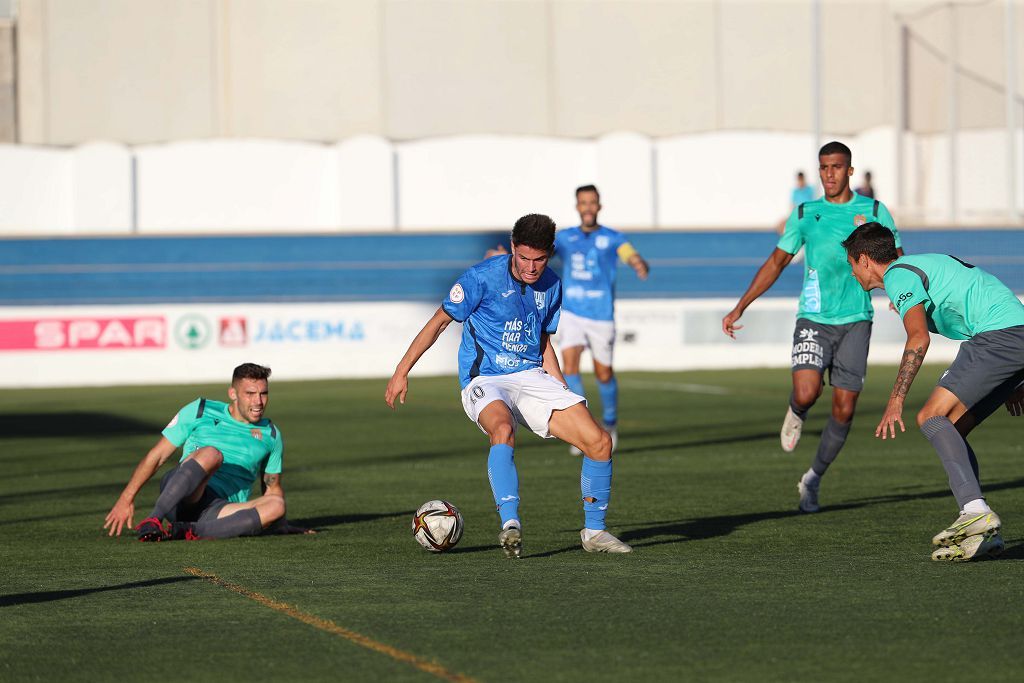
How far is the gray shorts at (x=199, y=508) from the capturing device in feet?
33.4

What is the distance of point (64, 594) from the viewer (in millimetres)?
8062

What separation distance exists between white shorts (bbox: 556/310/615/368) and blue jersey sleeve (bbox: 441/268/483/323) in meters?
6.55

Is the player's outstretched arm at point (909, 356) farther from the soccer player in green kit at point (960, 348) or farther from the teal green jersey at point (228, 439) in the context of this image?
the teal green jersey at point (228, 439)

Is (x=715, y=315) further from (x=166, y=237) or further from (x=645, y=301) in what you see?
(x=166, y=237)

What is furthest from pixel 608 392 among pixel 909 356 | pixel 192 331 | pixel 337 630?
pixel 192 331

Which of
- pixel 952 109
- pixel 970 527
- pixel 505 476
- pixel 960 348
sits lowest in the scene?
pixel 970 527

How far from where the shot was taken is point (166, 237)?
31.7 m

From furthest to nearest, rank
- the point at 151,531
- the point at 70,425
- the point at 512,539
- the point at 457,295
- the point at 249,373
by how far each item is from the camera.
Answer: the point at 70,425
the point at 249,373
the point at 151,531
the point at 457,295
the point at 512,539

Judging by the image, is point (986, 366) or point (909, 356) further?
point (986, 366)

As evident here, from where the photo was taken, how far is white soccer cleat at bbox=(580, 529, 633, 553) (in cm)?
919

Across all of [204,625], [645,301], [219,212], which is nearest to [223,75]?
[219,212]

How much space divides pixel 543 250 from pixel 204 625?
111 inches

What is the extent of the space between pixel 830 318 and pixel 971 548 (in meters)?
3.13

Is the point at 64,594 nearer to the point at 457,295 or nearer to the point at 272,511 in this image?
the point at 272,511
